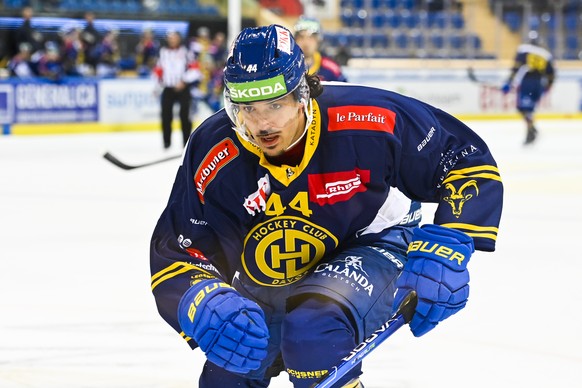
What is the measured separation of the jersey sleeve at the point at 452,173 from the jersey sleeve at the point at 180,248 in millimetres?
472

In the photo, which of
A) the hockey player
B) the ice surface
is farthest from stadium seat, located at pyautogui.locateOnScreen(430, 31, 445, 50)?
the hockey player

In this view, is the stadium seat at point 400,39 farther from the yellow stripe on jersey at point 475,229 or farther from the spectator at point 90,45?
the yellow stripe on jersey at point 475,229

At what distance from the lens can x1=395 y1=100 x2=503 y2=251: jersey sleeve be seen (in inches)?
98.2

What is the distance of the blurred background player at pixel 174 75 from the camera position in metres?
12.8

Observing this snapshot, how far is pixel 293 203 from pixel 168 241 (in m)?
0.30

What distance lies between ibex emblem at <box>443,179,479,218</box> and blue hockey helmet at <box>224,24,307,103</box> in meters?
0.43

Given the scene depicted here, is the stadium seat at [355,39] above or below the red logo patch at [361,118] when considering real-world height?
above

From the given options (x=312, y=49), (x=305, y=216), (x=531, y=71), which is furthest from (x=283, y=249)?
(x=531, y=71)

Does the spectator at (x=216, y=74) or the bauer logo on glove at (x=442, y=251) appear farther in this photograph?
the spectator at (x=216, y=74)

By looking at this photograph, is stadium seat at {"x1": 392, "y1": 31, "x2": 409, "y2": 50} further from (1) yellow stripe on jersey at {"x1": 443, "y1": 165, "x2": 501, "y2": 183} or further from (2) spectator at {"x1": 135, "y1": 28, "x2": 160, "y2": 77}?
(1) yellow stripe on jersey at {"x1": 443, "y1": 165, "x2": 501, "y2": 183}

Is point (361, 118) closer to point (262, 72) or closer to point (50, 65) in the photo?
point (262, 72)

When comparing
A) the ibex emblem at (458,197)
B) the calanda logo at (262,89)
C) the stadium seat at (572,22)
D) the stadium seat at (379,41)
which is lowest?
the ibex emblem at (458,197)

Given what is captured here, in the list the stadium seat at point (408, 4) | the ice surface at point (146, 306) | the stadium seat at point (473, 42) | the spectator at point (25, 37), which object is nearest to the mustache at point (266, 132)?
the ice surface at point (146, 306)

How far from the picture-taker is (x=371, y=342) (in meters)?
2.43
